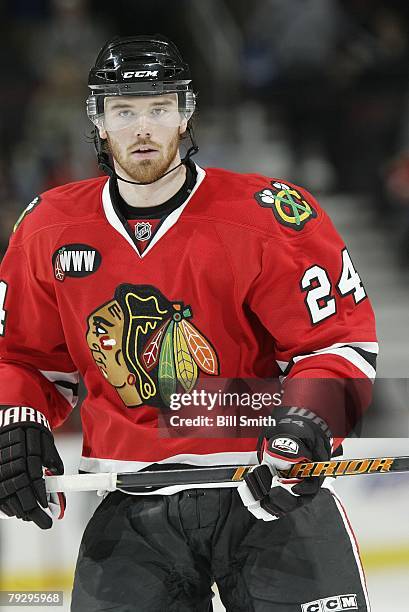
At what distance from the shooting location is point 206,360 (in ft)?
6.18

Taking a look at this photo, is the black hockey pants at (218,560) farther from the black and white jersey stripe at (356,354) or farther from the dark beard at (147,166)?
the dark beard at (147,166)

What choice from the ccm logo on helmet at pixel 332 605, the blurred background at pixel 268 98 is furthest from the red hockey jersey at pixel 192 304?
the blurred background at pixel 268 98

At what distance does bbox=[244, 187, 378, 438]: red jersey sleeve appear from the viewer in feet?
5.92

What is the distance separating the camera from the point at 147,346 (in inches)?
74.3

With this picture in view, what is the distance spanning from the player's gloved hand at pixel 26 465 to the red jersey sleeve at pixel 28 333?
0.17 ft

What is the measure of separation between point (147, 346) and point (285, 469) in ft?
1.10

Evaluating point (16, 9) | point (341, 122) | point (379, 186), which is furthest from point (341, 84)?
point (16, 9)

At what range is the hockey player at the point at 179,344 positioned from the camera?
1.81 metres

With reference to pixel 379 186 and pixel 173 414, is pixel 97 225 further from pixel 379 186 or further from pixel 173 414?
pixel 379 186

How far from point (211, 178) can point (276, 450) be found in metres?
0.51

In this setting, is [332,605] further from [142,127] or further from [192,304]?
[142,127]

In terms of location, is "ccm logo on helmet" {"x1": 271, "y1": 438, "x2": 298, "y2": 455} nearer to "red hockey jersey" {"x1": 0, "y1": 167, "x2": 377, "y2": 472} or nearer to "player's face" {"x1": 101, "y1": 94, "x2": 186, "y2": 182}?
"red hockey jersey" {"x1": 0, "y1": 167, "x2": 377, "y2": 472}

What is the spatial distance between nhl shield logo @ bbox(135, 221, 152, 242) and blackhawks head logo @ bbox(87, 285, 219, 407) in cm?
9

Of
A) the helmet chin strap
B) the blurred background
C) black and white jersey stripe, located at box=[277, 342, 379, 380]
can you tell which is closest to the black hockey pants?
black and white jersey stripe, located at box=[277, 342, 379, 380]
